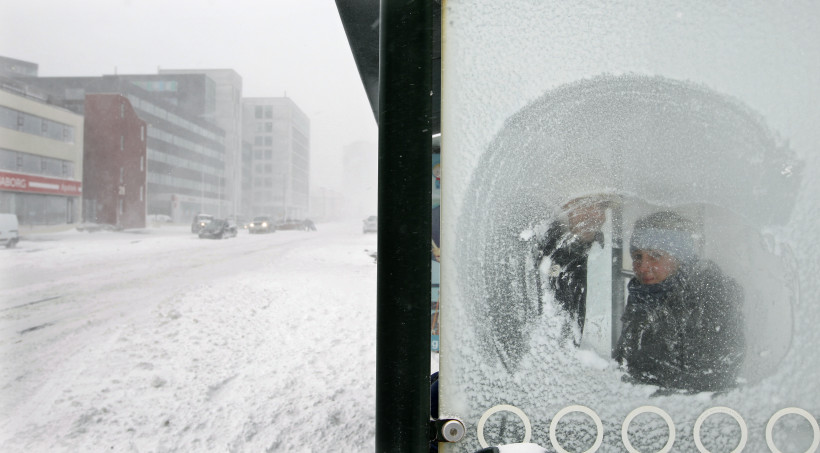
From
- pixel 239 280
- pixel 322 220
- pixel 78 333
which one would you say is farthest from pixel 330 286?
pixel 322 220

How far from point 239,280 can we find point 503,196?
1040 centimetres

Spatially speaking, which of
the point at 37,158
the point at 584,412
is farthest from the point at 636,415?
the point at 37,158

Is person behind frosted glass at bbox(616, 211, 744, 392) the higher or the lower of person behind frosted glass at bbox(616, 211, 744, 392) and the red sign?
the lower

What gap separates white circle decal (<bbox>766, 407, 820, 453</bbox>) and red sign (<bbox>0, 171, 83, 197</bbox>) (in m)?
18.5

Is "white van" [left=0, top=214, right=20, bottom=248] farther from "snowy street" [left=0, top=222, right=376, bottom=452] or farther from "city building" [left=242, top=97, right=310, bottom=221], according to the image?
"city building" [left=242, top=97, right=310, bottom=221]

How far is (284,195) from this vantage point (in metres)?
24.2

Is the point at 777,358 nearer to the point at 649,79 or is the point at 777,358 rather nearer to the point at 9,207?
the point at 649,79

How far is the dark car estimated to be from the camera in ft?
58.6

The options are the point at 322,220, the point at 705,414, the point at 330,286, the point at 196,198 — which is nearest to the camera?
the point at 705,414

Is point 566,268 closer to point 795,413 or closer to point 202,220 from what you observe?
point 795,413

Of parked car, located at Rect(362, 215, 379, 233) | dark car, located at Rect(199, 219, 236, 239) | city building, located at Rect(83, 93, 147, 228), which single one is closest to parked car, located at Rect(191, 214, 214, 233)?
dark car, located at Rect(199, 219, 236, 239)

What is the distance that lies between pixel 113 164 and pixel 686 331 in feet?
72.5

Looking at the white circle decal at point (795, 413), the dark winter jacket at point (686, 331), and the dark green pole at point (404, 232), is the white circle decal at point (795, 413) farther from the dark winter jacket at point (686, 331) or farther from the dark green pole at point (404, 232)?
the dark green pole at point (404, 232)

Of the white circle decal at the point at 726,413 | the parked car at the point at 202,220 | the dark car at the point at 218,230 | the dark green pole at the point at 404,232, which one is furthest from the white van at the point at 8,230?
the white circle decal at the point at 726,413
